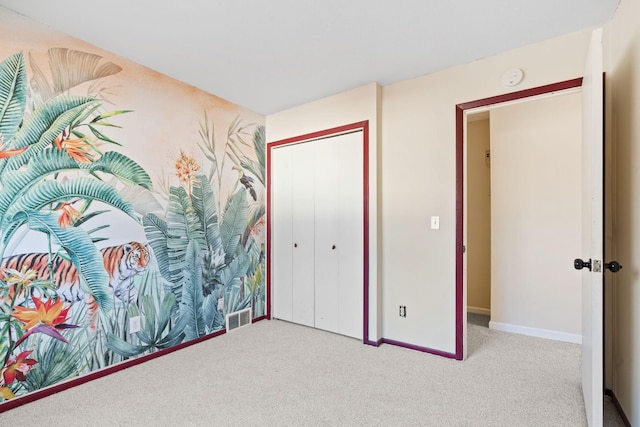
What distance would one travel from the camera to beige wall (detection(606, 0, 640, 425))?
5.08 feet

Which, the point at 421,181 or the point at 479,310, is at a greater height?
the point at 421,181

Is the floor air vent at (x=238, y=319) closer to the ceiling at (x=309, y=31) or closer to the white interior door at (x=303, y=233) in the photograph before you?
the white interior door at (x=303, y=233)

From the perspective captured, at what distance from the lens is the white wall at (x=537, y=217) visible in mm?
2980

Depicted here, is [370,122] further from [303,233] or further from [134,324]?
[134,324]

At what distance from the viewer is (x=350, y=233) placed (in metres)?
3.06

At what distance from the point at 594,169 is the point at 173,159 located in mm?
2896

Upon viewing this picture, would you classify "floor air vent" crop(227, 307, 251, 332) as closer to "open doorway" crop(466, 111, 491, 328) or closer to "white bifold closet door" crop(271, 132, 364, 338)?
"white bifold closet door" crop(271, 132, 364, 338)

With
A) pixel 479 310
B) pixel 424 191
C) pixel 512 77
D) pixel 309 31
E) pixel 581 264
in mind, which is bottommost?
pixel 479 310

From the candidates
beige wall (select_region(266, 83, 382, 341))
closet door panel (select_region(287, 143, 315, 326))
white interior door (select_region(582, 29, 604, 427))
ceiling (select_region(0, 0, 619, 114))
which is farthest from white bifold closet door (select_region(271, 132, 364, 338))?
white interior door (select_region(582, 29, 604, 427))

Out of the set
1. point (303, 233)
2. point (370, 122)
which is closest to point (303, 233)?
point (303, 233)

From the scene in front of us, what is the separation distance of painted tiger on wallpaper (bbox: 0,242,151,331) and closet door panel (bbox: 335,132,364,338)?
1.72 meters

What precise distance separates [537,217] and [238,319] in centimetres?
320

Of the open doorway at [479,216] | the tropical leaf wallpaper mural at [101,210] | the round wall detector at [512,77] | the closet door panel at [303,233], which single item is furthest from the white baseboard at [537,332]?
the tropical leaf wallpaper mural at [101,210]

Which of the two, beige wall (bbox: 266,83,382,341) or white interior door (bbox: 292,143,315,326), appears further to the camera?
white interior door (bbox: 292,143,315,326)
